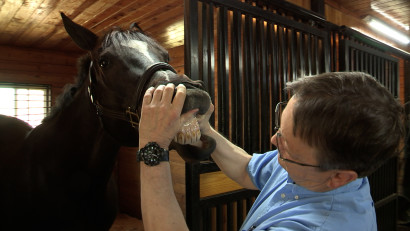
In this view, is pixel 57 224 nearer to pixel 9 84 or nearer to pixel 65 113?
pixel 65 113

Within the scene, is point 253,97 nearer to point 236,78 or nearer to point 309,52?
point 236,78

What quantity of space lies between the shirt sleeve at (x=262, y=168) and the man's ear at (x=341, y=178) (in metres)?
0.38

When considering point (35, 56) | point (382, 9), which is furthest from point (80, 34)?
point (35, 56)

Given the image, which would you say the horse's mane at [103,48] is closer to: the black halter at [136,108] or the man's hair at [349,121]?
the black halter at [136,108]

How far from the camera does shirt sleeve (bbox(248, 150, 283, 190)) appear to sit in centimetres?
112

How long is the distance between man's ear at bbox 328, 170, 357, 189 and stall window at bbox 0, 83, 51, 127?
466cm

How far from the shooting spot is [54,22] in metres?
3.19

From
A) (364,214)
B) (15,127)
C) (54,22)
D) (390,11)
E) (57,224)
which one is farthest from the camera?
(390,11)

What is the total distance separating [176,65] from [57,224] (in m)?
2.72

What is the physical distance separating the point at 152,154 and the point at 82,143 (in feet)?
2.29

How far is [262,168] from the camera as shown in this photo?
3.76 ft

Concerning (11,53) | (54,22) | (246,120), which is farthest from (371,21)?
(11,53)

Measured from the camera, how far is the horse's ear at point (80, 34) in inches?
47.0

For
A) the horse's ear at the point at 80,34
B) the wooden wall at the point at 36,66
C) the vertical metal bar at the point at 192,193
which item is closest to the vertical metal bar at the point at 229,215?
the vertical metal bar at the point at 192,193
